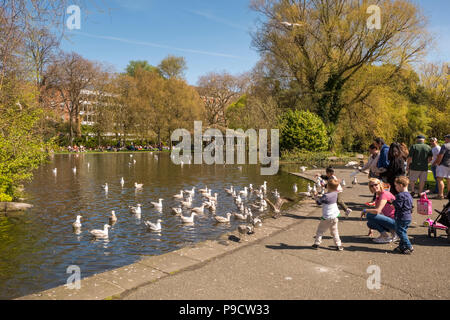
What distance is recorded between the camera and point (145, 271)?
5965mm

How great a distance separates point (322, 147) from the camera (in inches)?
1316

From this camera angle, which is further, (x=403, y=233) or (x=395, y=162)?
(x=395, y=162)

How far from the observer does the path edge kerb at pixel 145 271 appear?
5.06 meters

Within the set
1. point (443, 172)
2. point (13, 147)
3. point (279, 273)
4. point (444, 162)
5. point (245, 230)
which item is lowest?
point (279, 273)

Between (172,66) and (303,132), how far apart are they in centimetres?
5205

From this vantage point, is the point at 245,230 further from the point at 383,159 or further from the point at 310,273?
the point at 383,159

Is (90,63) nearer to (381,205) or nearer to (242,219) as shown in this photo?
(242,219)

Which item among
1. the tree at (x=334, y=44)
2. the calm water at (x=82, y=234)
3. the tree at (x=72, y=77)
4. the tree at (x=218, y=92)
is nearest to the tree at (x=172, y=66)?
the tree at (x=218, y=92)

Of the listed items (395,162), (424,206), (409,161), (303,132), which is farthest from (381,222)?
(303,132)

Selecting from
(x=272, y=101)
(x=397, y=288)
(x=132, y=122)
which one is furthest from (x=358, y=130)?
(x=132, y=122)

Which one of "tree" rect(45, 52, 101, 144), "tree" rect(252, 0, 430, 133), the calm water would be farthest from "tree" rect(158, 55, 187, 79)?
the calm water

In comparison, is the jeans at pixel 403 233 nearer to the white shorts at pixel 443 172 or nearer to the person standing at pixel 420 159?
the person standing at pixel 420 159

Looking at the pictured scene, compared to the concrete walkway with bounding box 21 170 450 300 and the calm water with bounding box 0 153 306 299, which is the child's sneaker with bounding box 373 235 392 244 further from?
the calm water with bounding box 0 153 306 299

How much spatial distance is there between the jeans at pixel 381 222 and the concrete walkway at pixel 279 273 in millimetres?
391
